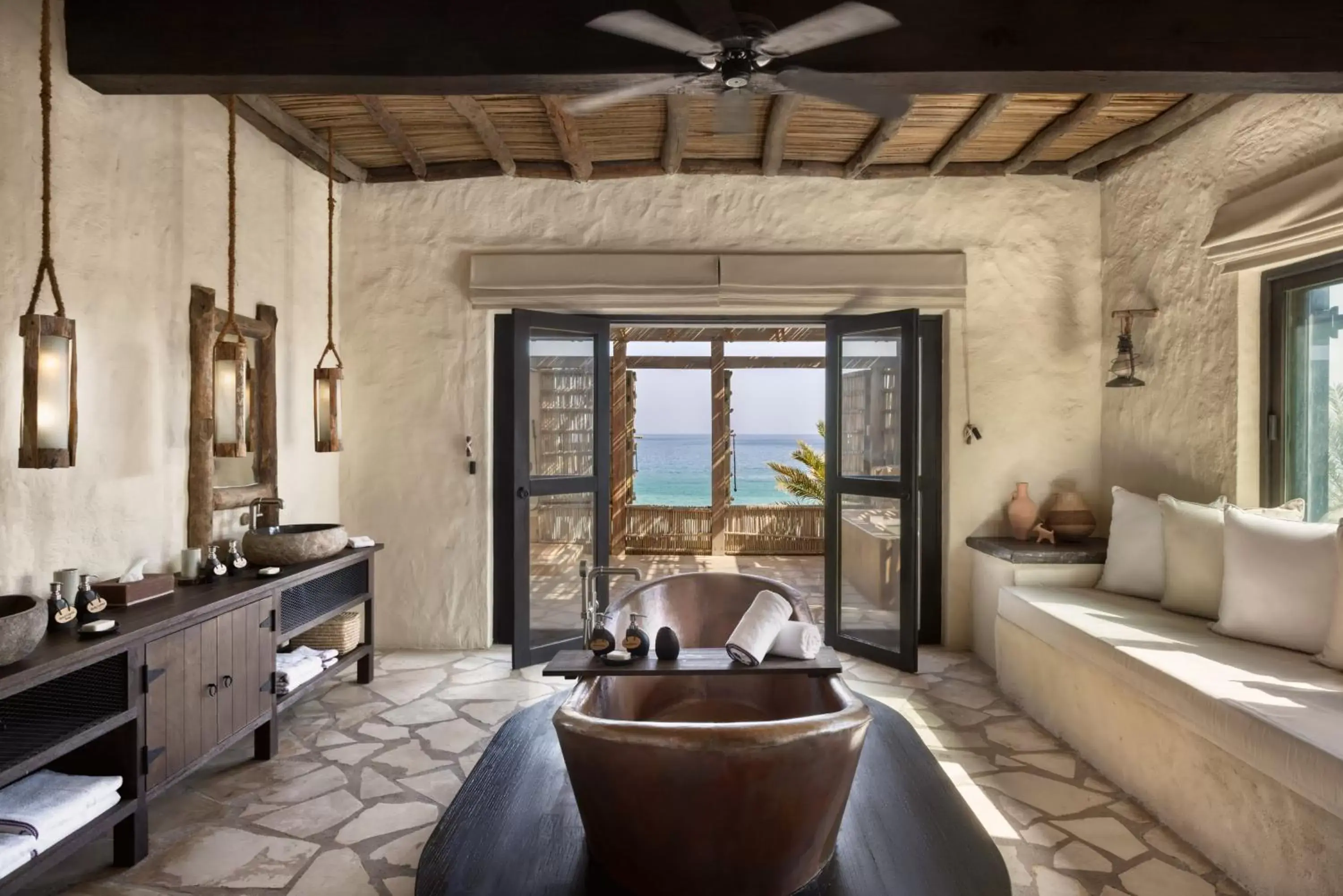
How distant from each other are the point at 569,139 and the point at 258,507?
97.5 inches

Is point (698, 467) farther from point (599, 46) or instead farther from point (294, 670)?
point (599, 46)

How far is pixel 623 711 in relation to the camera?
2385mm

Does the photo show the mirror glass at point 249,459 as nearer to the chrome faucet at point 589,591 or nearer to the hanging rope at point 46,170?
the hanging rope at point 46,170

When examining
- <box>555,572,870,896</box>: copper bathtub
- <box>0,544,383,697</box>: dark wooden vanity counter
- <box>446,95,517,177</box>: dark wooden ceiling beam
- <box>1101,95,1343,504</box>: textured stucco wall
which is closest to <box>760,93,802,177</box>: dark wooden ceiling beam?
<box>446,95,517,177</box>: dark wooden ceiling beam

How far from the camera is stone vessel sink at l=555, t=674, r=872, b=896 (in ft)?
4.86

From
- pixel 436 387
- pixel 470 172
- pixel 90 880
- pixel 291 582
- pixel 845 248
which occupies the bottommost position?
pixel 90 880

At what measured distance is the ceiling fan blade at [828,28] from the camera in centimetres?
209

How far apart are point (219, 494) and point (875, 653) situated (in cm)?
358

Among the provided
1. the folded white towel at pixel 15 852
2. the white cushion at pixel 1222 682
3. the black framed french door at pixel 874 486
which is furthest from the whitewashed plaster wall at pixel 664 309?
the folded white towel at pixel 15 852

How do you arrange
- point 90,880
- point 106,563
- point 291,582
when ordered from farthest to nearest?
point 291,582
point 106,563
point 90,880

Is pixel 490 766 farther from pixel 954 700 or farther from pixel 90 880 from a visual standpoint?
pixel 954 700

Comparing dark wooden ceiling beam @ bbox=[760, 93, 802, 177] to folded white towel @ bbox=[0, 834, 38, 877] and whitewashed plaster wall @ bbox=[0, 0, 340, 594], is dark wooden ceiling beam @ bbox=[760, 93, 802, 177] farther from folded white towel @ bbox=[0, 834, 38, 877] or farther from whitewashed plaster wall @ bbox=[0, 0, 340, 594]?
folded white towel @ bbox=[0, 834, 38, 877]

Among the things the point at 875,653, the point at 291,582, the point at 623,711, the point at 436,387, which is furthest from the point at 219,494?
the point at 875,653

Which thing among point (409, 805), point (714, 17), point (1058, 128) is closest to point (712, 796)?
point (409, 805)
